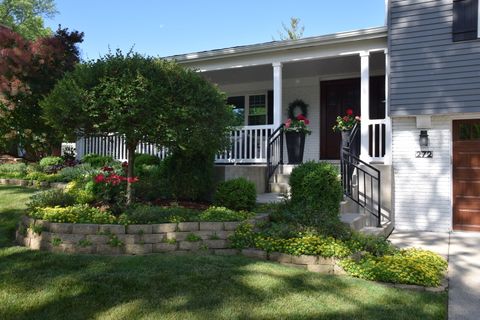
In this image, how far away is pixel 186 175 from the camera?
6.59m

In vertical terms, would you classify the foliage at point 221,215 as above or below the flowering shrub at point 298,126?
below

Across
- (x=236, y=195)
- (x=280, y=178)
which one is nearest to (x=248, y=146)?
(x=280, y=178)

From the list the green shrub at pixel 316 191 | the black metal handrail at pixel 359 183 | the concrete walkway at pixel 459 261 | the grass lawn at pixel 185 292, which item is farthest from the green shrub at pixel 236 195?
the concrete walkway at pixel 459 261

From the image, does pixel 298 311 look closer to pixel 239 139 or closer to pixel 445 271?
pixel 445 271

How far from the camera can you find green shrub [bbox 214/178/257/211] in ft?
20.5

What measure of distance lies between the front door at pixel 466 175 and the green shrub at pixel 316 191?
11.9ft

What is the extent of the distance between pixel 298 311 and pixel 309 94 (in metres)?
9.06

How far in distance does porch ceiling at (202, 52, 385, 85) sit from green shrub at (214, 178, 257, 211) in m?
4.59

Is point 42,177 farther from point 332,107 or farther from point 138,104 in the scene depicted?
point 332,107

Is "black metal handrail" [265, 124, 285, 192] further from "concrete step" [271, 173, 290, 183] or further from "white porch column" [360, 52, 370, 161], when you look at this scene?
"white porch column" [360, 52, 370, 161]

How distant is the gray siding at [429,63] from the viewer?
7.89 metres

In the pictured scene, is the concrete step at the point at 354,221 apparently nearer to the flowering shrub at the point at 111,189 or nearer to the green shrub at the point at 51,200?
the flowering shrub at the point at 111,189

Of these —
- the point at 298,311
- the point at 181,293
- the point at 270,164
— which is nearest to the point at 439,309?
the point at 298,311

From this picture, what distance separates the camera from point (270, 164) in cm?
855
